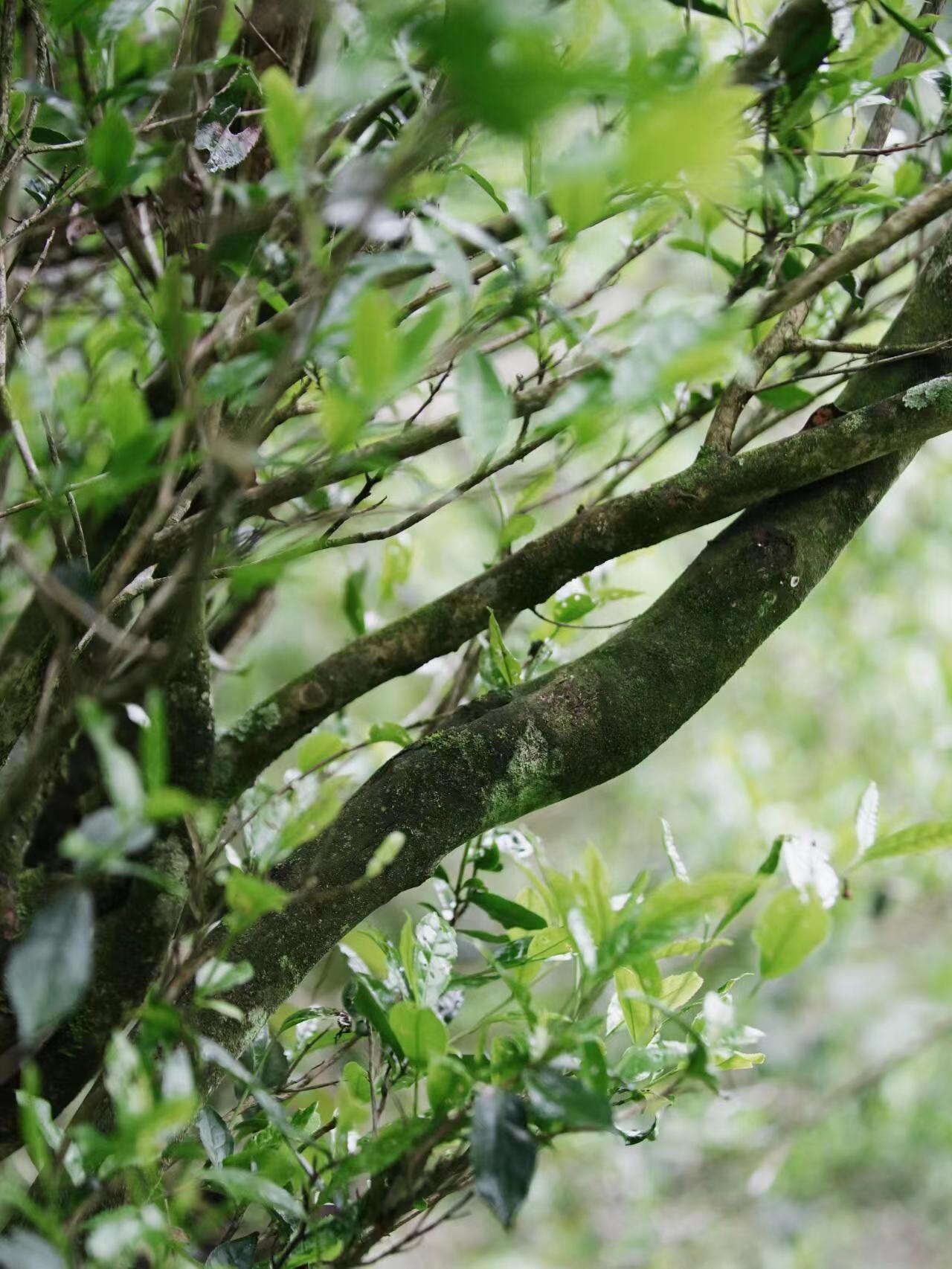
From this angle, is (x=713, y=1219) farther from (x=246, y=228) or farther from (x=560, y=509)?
(x=246, y=228)

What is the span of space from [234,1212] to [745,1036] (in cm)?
30

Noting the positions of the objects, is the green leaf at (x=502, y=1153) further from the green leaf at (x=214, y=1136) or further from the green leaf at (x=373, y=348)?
the green leaf at (x=373, y=348)

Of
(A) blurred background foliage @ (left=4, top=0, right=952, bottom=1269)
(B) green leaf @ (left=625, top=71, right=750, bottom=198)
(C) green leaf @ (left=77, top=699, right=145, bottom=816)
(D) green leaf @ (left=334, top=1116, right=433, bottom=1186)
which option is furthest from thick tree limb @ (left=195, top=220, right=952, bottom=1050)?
(A) blurred background foliage @ (left=4, top=0, right=952, bottom=1269)

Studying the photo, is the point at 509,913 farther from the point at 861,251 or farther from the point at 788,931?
the point at 861,251

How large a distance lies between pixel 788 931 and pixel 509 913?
0.67ft

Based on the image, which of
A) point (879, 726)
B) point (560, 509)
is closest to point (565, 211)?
point (879, 726)

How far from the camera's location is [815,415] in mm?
705

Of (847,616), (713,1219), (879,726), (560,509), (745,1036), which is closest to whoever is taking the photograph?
(745,1036)

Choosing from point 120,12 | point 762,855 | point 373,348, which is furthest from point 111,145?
point 762,855

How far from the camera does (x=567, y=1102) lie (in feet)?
1.36

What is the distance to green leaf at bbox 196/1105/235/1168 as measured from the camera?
0.51 m

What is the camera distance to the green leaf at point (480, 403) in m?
0.38

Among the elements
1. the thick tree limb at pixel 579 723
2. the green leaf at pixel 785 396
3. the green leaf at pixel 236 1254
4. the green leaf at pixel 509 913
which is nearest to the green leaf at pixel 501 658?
the thick tree limb at pixel 579 723

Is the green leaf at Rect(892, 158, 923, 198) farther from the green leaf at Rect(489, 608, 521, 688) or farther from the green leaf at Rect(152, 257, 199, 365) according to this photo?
the green leaf at Rect(152, 257, 199, 365)
